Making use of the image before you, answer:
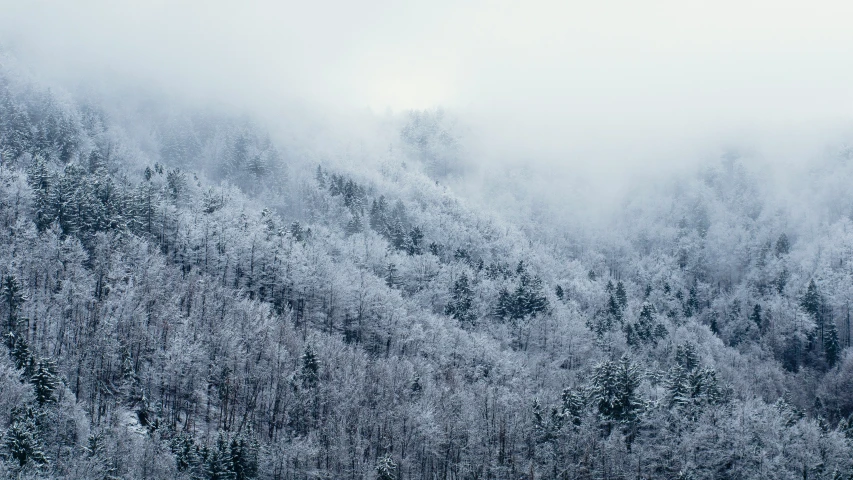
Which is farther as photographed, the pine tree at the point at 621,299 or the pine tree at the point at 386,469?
the pine tree at the point at 621,299

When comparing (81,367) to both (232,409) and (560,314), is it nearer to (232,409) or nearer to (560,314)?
(232,409)

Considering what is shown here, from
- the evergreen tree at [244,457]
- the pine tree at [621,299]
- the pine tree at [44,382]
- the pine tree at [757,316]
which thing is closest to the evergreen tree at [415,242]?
the pine tree at [621,299]

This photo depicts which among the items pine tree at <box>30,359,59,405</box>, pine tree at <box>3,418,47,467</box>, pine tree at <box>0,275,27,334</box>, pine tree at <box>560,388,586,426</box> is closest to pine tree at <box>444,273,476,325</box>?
pine tree at <box>560,388,586,426</box>

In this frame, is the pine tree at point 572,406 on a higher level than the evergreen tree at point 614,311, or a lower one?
higher

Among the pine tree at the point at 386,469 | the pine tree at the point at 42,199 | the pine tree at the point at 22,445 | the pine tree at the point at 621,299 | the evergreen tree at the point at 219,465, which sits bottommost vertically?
the pine tree at the point at 621,299

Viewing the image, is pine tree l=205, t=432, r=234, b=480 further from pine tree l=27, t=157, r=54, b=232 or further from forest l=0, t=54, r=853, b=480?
pine tree l=27, t=157, r=54, b=232

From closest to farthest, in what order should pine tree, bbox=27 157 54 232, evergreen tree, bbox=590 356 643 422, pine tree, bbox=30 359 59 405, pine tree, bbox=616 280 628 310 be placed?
pine tree, bbox=30 359 59 405 < evergreen tree, bbox=590 356 643 422 < pine tree, bbox=27 157 54 232 < pine tree, bbox=616 280 628 310

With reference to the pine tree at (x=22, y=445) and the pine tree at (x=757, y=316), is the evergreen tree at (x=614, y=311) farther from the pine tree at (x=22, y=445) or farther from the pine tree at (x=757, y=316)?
the pine tree at (x=22, y=445)

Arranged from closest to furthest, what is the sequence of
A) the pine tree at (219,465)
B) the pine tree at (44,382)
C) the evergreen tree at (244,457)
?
the pine tree at (44,382)
the pine tree at (219,465)
the evergreen tree at (244,457)

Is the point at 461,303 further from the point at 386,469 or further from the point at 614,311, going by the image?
the point at 386,469

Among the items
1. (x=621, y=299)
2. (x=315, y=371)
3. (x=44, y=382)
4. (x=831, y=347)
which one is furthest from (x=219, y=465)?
(x=831, y=347)

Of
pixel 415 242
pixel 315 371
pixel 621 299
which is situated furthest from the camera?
pixel 415 242

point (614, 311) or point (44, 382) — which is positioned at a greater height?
point (44, 382)

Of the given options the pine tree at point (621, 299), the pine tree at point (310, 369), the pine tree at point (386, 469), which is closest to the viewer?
the pine tree at point (386, 469)
